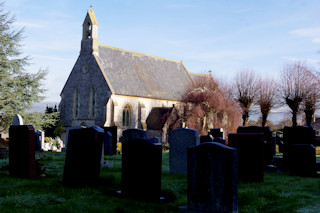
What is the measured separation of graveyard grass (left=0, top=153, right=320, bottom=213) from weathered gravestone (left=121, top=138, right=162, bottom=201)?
0.28m

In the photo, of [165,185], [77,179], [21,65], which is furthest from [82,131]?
[21,65]

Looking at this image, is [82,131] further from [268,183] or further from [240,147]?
[268,183]

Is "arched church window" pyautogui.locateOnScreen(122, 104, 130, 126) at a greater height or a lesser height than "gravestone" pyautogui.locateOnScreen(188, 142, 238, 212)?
greater

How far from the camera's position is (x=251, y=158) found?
29.9 ft

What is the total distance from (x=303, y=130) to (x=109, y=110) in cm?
2428

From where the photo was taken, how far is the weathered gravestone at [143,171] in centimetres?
704

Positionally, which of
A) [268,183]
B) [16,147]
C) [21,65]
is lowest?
[268,183]

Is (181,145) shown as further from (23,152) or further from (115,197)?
(23,152)

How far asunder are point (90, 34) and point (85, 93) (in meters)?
6.28

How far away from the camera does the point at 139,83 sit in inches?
1558

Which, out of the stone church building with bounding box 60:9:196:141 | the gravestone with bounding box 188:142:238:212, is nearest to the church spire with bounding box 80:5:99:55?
the stone church building with bounding box 60:9:196:141

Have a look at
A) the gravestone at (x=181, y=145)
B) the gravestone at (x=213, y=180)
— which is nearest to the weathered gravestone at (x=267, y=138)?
the gravestone at (x=181, y=145)

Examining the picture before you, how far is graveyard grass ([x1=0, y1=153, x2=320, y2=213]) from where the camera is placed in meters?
6.26

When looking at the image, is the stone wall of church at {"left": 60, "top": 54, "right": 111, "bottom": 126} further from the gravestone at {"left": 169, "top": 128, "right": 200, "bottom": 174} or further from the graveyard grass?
the graveyard grass
